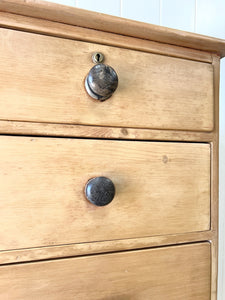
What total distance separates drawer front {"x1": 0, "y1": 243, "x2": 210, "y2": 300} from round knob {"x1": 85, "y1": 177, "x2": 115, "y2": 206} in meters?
0.11

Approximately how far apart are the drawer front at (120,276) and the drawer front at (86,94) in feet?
0.78

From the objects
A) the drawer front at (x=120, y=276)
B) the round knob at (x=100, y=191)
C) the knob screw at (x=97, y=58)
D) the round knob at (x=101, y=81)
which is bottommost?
the drawer front at (x=120, y=276)

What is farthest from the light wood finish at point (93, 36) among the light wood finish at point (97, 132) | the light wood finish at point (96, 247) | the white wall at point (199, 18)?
the white wall at point (199, 18)

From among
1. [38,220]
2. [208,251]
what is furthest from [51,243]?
[208,251]

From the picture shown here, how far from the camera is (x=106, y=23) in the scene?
0.44 meters

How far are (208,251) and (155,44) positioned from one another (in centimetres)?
43

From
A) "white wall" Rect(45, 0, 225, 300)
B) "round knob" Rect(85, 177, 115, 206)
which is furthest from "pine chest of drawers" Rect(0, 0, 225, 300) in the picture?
"white wall" Rect(45, 0, 225, 300)

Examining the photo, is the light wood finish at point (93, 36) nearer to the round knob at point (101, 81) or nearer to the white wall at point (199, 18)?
the round knob at point (101, 81)

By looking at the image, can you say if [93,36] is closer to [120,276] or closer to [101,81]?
[101,81]

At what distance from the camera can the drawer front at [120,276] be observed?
16.3 inches

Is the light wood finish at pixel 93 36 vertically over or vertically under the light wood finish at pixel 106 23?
under

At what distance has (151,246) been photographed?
1.62ft

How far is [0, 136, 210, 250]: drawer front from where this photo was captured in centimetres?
41

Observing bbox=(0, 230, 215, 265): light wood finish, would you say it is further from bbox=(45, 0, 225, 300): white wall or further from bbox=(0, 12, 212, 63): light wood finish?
bbox=(45, 0, 225, 300): white wall
